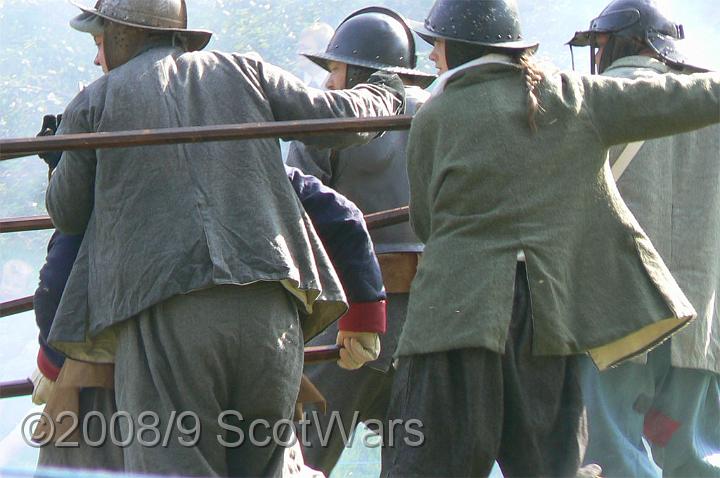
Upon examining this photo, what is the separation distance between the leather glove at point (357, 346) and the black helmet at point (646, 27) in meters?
1.57

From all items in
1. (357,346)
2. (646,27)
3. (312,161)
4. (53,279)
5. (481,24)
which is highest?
(481,24)

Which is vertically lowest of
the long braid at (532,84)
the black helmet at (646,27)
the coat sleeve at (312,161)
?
the coat sleeve at (312,161)

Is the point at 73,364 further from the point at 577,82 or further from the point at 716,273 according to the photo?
the point at 716,273

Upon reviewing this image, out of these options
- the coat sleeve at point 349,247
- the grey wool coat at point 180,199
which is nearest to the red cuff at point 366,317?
the coat sleeve at point 349,247

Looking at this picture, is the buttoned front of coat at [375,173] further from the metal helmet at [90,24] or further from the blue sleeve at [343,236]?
the metal helmet at [90,24]

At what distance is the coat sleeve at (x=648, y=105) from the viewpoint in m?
4.39

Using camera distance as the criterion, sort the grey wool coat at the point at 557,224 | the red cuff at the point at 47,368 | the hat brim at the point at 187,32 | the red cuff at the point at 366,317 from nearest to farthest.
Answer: the grey wool coat at the point at 557,224
the hat brim at the point at 187,32
the red cuff at the point at 47,368
the red cuff at the point at 366,317

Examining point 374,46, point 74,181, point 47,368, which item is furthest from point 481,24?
point 374,46

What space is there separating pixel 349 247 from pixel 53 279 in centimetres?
96

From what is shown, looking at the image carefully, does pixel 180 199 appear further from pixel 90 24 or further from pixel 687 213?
pixel 687 213

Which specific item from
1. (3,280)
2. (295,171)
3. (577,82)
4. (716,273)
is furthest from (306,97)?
(3,280)

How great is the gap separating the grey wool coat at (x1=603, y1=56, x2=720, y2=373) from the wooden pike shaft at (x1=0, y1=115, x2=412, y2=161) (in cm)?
139

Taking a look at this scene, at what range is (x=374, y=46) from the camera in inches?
256

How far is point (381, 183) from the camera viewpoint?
6.25m
